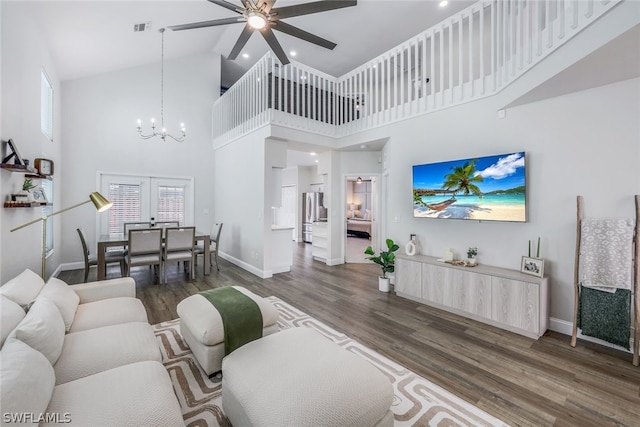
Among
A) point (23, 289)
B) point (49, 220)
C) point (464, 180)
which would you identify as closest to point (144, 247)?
point (49, 220)

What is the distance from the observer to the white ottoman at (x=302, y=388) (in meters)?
1.31

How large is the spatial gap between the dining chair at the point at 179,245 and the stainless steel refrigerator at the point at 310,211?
161 inches

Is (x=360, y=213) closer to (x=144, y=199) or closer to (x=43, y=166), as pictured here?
(x=144, y=199)

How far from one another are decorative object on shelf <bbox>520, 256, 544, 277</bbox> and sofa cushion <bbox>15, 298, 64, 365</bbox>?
4.18 meters

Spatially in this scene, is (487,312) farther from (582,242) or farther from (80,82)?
(80,82)

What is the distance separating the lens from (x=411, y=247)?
13.7 feet

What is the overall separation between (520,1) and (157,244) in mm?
5977

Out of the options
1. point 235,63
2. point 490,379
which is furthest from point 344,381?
point 235,63

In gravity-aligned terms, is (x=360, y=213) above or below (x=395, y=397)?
above

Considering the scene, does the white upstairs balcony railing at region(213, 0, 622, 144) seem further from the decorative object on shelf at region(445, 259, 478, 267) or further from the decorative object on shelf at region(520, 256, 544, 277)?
the decorative object on shelf at region(445, 259, 478, 267)

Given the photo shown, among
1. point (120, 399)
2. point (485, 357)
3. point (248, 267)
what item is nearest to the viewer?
point (120, 399)

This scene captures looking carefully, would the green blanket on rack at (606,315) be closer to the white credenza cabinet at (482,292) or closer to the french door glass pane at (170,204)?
the white credenza cabinet at (482,292)

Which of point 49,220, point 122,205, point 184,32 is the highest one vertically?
point 184,32

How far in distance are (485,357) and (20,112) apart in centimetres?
541
